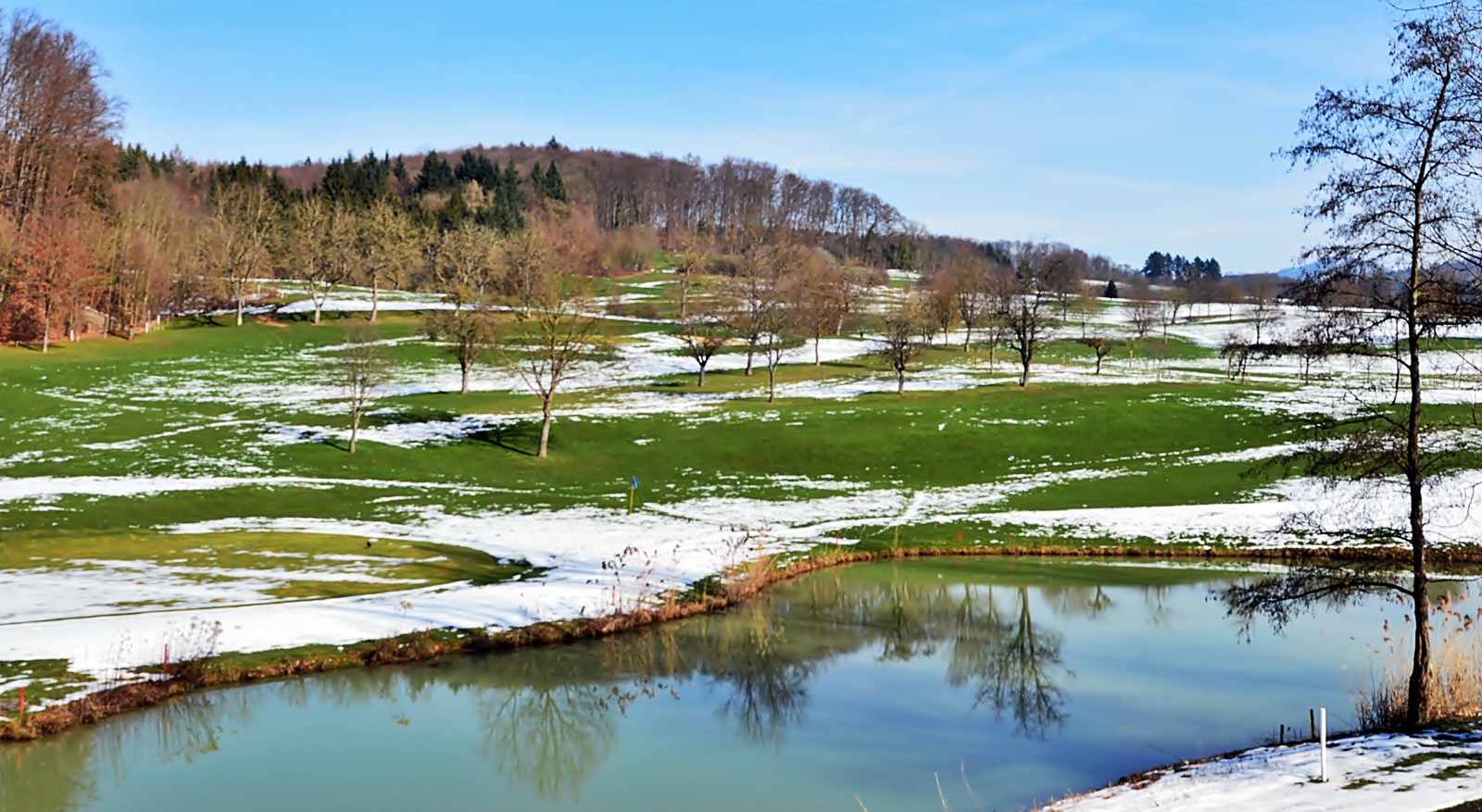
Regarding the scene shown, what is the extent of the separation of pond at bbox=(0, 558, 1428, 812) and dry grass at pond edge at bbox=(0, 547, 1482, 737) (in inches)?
18.1

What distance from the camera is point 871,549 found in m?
36.1

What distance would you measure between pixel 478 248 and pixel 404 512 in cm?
7284

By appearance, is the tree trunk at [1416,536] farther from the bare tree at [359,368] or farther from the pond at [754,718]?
the bare tree at [359,368]

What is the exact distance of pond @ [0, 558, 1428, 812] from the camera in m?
15.9

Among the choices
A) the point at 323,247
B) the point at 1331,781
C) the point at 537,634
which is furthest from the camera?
the point at 323,247

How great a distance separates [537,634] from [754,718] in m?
7.35

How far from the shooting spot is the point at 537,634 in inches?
965

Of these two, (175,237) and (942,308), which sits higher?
(175,237)

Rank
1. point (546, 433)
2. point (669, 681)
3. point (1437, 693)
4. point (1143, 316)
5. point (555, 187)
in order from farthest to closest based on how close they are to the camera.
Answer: point (555, 187) < point (1143, 316) < point (546, 433) < point (669, 681) < point (1437, 693)

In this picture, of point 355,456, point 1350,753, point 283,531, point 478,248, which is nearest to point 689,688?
point 1350,753

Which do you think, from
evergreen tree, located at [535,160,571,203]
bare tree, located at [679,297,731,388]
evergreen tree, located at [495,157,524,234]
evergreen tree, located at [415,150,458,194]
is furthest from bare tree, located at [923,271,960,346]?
evergreen tree, located at [415,150,458,194]

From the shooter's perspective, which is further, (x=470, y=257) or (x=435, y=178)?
(x=435, y=178)

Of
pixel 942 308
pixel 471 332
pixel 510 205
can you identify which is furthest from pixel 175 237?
pixel 942 308

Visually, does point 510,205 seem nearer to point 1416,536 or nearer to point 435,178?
point 435,178
